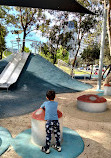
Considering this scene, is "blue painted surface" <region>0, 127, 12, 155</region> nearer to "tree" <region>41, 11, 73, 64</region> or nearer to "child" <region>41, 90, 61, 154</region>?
"child" <region>41, 90, 61, 154</region>

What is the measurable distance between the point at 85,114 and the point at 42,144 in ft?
10.9

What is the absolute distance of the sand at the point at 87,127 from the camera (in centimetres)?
425

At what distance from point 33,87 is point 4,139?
25.5ft

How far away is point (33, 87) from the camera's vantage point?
12516 millimetres

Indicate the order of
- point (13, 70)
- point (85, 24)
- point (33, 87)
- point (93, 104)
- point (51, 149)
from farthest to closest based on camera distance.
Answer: point (85, 24), point (13, 70), point (33, 87), point (93, 104), point (51, 149)

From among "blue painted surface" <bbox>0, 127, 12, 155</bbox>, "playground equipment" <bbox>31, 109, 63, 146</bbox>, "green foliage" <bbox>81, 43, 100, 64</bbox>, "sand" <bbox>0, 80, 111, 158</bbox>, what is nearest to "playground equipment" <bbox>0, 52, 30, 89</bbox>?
"sand" <bbox>0, 80, 111, 158</bbox>

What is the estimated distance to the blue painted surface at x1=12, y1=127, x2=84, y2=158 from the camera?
158 inches

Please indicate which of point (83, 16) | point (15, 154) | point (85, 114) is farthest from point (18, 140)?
point (83, 16)

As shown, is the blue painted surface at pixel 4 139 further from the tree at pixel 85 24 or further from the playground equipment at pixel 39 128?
the tree at pixel 85 24

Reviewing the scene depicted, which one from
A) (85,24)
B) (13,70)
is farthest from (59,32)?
(13,70)

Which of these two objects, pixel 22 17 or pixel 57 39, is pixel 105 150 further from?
pixel 57 39

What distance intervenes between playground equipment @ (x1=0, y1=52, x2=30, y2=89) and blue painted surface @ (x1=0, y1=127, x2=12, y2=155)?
6392mm

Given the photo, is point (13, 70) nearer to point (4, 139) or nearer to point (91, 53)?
point (4, 139)

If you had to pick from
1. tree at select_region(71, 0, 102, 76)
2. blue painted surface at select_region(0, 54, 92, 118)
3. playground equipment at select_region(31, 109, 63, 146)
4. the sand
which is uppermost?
tree at select_region(71, 0, 102, 76)
